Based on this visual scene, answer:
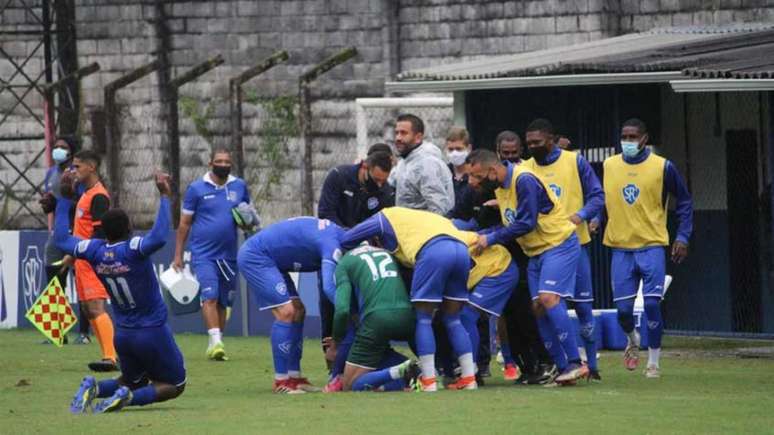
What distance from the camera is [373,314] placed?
14656mm

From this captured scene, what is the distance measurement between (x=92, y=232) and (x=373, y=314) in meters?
5.33

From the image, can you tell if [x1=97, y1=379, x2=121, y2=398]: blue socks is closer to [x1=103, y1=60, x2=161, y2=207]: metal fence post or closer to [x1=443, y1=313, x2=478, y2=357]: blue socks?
[x1=443, y1=313, x2=478, y2=357]: blue socks

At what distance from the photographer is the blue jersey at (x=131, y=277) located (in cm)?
1380

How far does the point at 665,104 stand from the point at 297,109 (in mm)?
8196

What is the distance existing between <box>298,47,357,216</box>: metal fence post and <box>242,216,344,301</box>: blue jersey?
36.3 feet

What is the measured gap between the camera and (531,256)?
15531 mm

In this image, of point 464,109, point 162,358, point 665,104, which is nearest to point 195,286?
point 464,109

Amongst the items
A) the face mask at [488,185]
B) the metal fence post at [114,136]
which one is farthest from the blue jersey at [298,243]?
the metal fence post at [114,136]

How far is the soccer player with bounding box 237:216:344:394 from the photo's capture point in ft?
49.9

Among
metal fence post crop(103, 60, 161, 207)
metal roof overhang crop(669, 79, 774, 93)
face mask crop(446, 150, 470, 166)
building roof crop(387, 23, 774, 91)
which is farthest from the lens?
metal fence post crop(103, 60, 161, 207)

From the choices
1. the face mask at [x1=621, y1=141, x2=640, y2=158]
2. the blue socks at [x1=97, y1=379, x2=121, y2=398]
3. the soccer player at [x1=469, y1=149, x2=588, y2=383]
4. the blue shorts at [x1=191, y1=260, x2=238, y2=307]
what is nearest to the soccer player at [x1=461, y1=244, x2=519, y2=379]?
the soccer player at [x1=469, y1=149, x2=588, y2=383]

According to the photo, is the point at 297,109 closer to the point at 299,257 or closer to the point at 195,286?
the point at 195,286

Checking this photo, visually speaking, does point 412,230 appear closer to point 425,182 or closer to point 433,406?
point 425,182

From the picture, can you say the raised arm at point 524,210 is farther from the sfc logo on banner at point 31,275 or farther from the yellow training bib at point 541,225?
the sfc logo on banner at point 31,275
